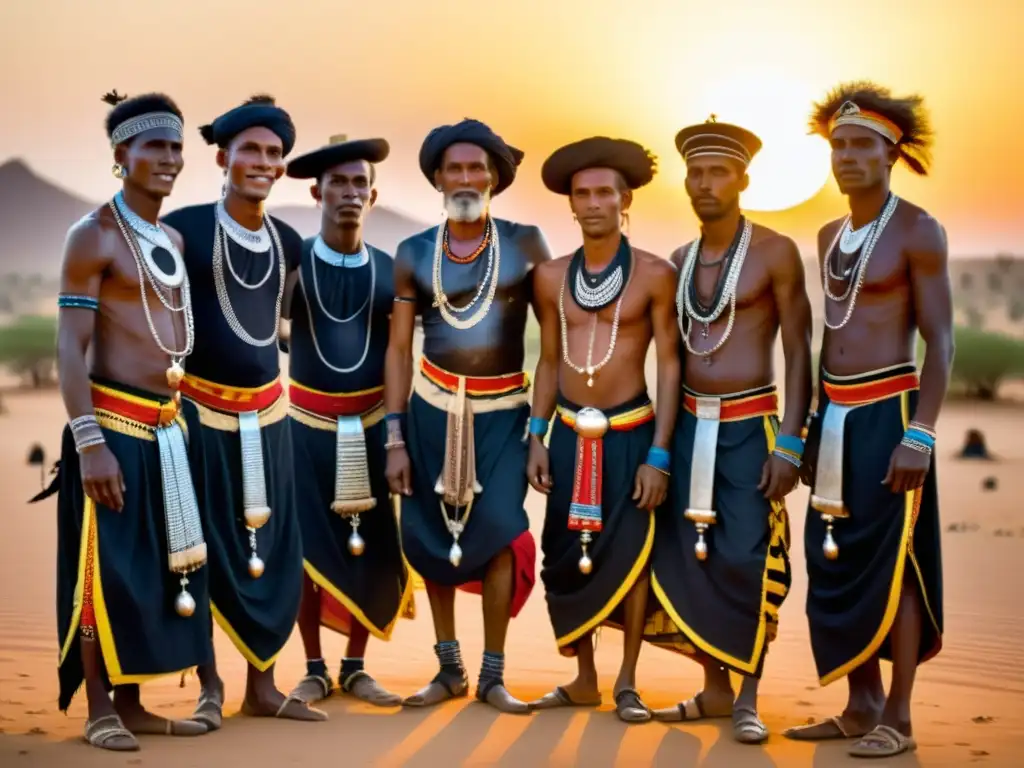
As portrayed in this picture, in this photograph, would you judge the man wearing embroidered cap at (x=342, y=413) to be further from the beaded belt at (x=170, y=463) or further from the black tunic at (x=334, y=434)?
the beaded belt at (x=170, y=463)

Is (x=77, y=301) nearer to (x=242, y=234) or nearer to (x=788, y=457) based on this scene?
(x=242, y=234)

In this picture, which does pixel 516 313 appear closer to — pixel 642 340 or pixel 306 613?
pixel 642 340

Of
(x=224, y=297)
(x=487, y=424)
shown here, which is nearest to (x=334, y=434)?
(x=487, y=424)

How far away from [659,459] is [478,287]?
1343 millimetres

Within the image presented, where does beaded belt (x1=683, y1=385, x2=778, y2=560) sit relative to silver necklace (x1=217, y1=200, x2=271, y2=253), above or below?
below

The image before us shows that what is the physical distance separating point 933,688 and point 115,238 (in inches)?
225

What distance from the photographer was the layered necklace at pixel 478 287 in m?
7.45

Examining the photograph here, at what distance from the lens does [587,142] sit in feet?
23.9

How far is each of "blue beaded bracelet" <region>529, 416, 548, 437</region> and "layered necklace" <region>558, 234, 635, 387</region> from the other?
0.35 m

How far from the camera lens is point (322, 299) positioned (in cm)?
768

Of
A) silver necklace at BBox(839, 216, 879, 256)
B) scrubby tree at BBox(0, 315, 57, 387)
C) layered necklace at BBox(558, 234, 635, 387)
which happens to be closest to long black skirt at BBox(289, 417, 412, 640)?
layered necklace at BBox(558, 234, 635, 387)

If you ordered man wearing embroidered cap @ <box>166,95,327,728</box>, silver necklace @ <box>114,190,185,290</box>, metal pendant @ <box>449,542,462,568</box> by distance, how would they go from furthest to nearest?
metal pendant @ <box>449,542,462,568</box>, man wearing embroidered cap @ <box>166,95,327,728</box>, silver necklace @ <box>114,190,185,290</box>

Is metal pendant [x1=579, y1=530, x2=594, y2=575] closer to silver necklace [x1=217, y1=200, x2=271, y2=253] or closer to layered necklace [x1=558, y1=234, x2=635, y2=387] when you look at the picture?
layered necklace [x1=558, y1=234, x2=635, y2=387]

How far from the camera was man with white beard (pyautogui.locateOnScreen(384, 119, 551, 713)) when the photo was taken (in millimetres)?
7402
